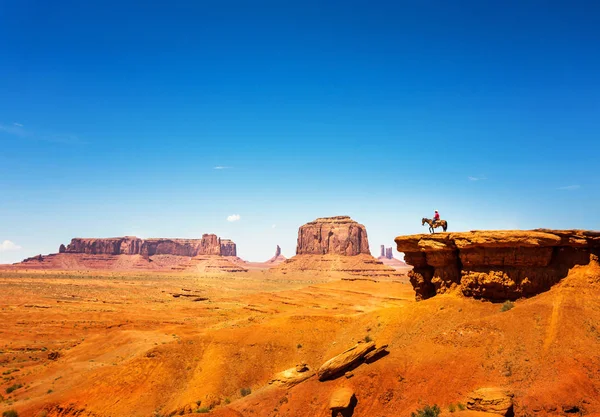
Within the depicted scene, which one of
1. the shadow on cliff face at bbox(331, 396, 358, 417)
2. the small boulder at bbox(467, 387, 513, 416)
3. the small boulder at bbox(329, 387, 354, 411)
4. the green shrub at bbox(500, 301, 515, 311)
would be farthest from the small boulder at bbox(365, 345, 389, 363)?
the green shrub at bbox(500, 301, 515, 311)

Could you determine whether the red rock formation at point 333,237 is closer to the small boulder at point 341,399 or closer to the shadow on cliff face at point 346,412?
the small boulder at point 341,399

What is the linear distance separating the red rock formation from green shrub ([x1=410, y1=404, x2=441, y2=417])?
140192 mm

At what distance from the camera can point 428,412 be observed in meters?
12.9

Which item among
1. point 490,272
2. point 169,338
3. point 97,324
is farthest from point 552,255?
point 97,324

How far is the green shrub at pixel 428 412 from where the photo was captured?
12.8 m

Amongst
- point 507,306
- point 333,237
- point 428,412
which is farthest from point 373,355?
point 333,237

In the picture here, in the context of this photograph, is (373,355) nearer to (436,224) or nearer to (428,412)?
(428,412)

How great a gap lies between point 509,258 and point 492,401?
902cm

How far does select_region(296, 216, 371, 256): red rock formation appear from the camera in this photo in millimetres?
154825

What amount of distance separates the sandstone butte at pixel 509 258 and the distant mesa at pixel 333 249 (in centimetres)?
11371

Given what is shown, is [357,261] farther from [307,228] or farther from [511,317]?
[511,317]

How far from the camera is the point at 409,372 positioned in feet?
51.1

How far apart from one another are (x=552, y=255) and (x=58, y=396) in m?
25.7

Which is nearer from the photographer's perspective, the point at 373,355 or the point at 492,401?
the point at 492,401
